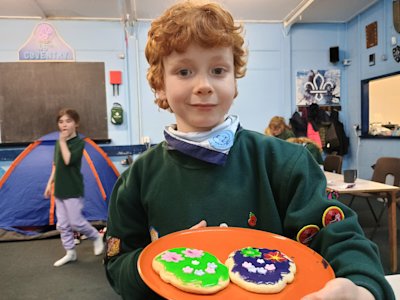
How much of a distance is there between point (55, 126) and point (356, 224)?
4.60 metres

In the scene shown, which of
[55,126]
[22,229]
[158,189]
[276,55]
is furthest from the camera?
[276,55]

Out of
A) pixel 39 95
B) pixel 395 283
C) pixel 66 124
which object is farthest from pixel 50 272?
pixel 39 95

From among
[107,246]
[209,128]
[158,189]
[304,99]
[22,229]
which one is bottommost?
[22,229]

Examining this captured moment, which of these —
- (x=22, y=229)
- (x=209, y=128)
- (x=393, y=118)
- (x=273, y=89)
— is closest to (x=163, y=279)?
(x=209, y=128)

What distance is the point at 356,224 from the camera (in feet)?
2.04

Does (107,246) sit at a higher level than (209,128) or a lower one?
lower

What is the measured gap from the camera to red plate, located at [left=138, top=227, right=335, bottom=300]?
526 millimetres

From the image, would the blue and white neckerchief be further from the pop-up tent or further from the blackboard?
the blackboard

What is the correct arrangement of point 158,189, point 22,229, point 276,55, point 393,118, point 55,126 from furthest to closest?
point 393,118
point 276,55
point 55,126
point 22,229
point 158,189

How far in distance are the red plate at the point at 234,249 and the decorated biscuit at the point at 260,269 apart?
11 millimetres

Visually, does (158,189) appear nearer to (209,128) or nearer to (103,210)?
(209,128)

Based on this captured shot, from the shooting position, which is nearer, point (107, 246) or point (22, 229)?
point (107, 246)

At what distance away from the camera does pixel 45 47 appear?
14.9ft

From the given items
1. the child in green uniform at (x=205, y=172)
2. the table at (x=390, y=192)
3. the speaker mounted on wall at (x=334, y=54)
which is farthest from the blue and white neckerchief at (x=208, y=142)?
the speaker mounted on wall at (x=334, y=54)
